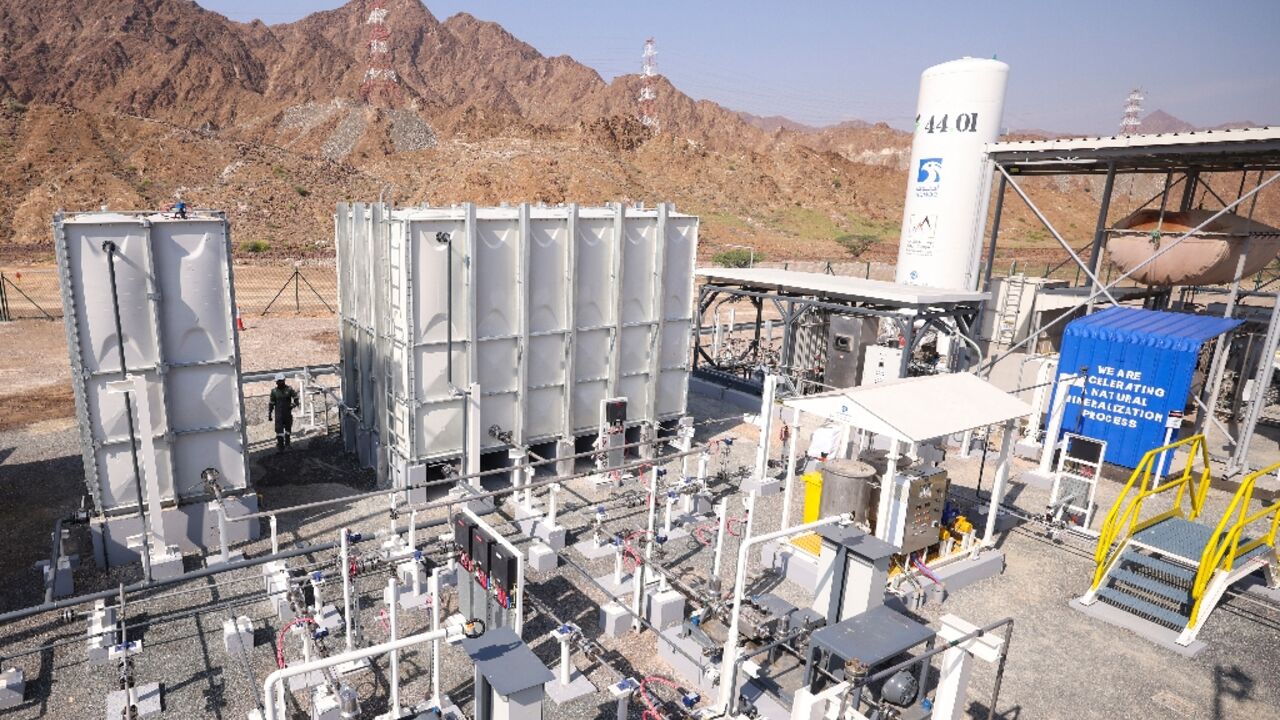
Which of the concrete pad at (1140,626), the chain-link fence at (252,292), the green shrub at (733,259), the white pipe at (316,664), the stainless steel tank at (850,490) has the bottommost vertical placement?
the concrete pad at (1140,626)

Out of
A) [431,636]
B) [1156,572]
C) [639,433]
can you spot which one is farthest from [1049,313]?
[431,636]

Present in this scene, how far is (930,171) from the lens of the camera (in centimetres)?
2247

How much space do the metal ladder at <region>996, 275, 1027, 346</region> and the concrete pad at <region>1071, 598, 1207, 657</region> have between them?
11.5 meters

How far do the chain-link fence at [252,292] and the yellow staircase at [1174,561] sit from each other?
88.5ft

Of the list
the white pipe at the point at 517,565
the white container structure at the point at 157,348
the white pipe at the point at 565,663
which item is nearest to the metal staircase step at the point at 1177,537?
the white pipe at the point at 565,663

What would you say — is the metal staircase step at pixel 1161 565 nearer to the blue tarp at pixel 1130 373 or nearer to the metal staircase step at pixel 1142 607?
the metal staircase step at pixel 1142 607

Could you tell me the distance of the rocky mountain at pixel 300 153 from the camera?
6078cm

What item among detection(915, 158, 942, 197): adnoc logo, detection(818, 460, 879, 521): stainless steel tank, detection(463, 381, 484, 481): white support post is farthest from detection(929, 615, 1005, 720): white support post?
detection(915, 158, 942, 197): adnoc logo

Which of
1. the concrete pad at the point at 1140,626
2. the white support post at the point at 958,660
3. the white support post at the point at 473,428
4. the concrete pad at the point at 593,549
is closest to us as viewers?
the white support post at the point at 958,660

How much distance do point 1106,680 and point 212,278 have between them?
13.8 meters

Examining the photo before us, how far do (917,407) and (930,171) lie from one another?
13382 mm

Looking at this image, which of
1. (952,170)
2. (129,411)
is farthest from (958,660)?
(952,170)

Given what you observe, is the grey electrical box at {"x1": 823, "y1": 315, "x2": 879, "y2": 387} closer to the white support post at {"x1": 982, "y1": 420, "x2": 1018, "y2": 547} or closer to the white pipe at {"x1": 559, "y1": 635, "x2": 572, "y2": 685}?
the white support post at {"x1": 982, "y1": 420, "x2": 1018, "y2": 547}

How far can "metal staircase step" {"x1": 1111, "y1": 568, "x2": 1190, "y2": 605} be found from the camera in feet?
35.4
